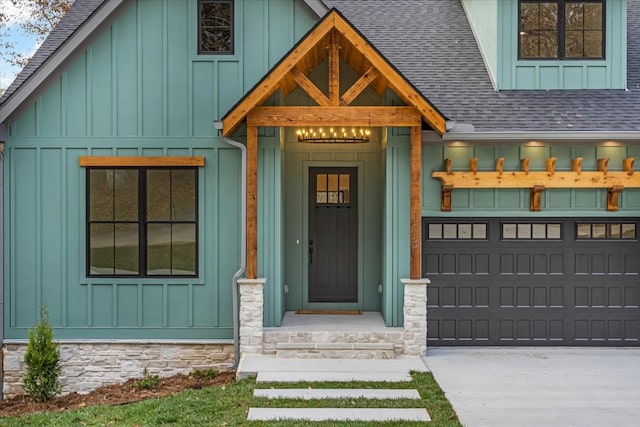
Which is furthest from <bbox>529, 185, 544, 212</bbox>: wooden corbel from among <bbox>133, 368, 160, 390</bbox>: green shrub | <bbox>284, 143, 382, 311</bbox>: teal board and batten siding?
<bbox>133, 368, 160, 390</bbox>: green shrub

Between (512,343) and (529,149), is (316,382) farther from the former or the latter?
(529,149)

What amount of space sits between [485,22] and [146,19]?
560 centimetres

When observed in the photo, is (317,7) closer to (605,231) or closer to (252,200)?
(252,200)

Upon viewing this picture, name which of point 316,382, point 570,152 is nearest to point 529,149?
point 570,152

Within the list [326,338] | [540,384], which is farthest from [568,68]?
[326,338]

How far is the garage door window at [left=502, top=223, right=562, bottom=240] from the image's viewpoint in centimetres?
895

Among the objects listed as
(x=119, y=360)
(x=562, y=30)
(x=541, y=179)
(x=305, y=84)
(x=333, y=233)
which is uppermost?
(x=562, y=30)

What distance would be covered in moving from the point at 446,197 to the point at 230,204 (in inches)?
125

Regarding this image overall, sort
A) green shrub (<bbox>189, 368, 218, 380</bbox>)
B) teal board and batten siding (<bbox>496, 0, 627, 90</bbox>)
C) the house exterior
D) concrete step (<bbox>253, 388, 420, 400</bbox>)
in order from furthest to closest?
teal board and batten siding (<bbox>496, 0, 627, 90</bbox>) < the house exterior < green shrub (<bbox>189, 368, 218, 380</bbox>) < concrete step (<bbox>253, 388, 420, 400</bbox>)

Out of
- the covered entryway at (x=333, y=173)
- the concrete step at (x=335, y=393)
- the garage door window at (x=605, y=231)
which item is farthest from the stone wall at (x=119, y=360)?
the garage door window at (x=605, y=231)

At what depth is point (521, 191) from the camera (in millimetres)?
8789

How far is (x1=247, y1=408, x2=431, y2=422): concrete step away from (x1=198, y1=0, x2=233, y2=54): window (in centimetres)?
521

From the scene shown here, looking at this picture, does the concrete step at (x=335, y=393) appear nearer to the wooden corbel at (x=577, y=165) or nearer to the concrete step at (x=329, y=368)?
the concrete step at (x=329, y=368)

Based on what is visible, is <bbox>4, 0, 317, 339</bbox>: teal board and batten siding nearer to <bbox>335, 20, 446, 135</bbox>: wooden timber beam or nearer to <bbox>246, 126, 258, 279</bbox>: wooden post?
<bbox>246, 126, 258, 279</bbox>: wooden post
